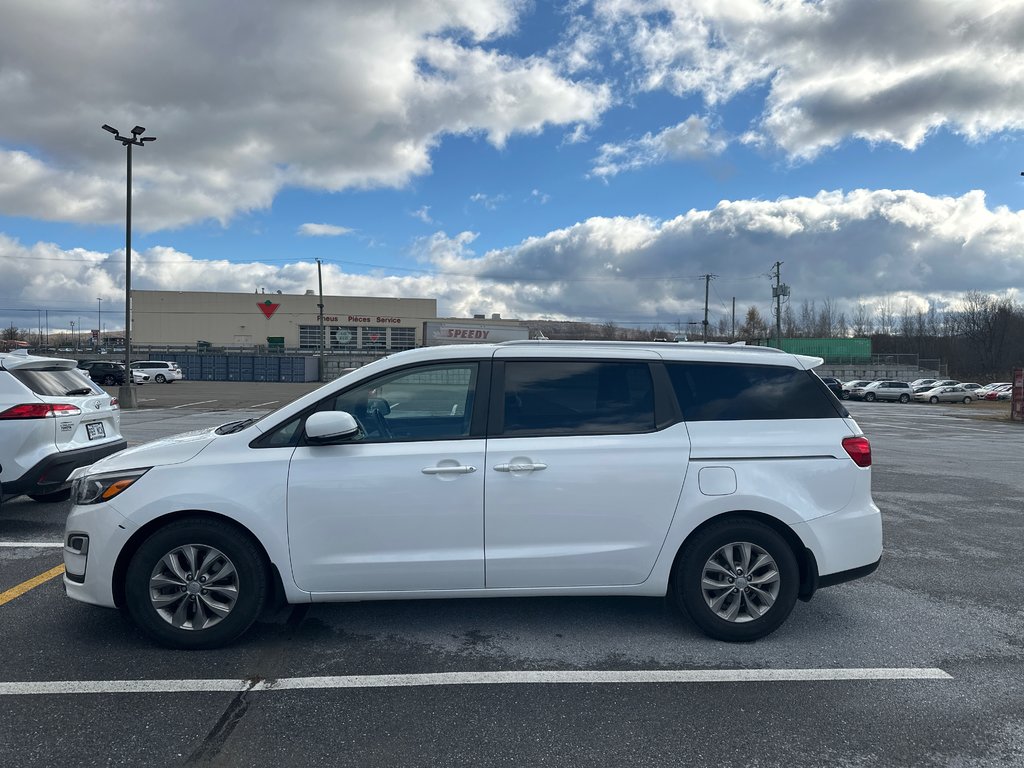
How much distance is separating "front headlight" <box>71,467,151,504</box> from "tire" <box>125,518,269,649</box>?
327 mm

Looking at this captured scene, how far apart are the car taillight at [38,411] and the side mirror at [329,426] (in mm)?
4146

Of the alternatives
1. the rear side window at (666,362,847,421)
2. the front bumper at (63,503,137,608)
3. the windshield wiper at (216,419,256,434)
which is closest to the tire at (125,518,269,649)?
the front bumper at (63,503,137,608)

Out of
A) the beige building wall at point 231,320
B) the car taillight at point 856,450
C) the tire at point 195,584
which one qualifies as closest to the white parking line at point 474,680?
the tire at point 195,584

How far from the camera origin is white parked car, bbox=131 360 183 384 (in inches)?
1913

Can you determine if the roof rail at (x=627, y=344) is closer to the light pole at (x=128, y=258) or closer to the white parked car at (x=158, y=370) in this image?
the light pole at (x=128, y=258)

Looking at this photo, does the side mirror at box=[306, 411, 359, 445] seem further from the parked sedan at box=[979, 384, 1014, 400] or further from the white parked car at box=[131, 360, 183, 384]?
the parked sedan at box=[979, 384, 1014, 400]

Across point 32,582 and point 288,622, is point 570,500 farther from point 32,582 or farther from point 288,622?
point 32,582

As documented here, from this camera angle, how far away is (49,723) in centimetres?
305

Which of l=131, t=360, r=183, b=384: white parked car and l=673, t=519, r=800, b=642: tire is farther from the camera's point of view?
l=131, t=360, r=183, b=384: white parked car

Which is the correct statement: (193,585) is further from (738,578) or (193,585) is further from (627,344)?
(738,578)

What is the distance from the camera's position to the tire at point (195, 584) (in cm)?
374

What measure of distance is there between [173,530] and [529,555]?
2.01 metres

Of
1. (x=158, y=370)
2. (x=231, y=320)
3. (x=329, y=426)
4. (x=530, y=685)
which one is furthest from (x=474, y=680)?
(x=231, y=320)

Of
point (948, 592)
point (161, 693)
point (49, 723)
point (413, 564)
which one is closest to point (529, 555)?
point (413, 564)
